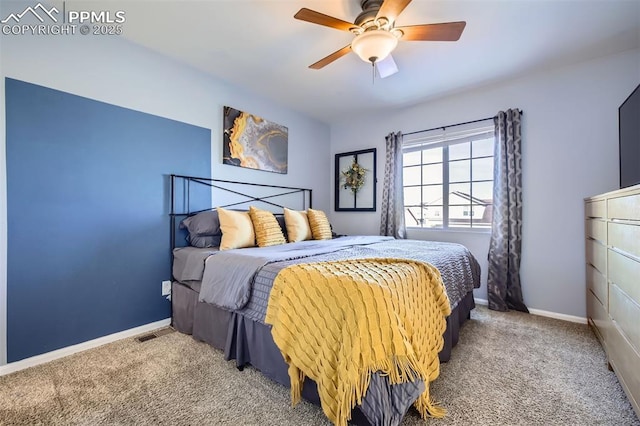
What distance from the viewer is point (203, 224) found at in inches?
98.0

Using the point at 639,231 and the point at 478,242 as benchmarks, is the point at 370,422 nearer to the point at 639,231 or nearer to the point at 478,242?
the point at 639,231

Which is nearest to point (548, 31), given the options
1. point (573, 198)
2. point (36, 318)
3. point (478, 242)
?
point (573, 198)

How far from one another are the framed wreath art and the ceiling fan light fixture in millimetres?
2207

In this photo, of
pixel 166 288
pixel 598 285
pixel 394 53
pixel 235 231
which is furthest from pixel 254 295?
pixel 598 285

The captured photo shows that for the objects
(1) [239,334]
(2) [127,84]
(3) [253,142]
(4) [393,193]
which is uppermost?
(2) [127,84]

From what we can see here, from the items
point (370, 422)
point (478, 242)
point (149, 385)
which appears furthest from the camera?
point (478, 242)

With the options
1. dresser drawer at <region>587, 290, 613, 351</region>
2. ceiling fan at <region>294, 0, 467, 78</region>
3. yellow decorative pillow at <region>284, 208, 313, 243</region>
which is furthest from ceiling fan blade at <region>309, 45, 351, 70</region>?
dresser drawer at <region>587, 290, 613, 351</region>

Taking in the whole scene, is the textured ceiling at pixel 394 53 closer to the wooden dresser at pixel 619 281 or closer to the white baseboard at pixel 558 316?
the wooden dresser at pixel 619 281

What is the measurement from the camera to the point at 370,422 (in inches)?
46.1

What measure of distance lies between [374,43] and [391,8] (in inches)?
8.8

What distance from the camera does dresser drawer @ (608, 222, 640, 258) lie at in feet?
4.36

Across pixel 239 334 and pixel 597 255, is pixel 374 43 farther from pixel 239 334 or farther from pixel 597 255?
pixel 597 255

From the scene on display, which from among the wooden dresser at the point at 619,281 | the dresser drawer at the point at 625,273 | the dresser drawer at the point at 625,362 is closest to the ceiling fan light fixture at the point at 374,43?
the wooden dresser at the point at 619,281

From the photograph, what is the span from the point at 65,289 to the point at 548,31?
4.17 m
